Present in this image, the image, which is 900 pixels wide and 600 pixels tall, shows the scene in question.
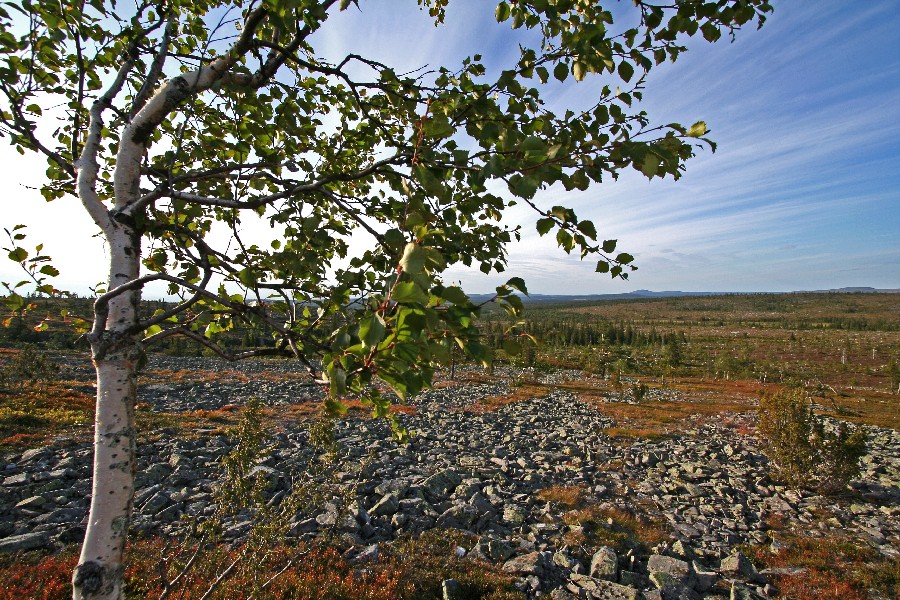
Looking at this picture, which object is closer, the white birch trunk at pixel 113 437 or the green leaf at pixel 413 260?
the green leaf at pixel 413 260

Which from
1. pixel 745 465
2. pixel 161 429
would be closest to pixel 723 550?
pixel 745 465

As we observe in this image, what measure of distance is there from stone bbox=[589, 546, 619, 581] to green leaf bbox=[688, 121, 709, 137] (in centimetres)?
945

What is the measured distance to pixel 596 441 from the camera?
20.8 m

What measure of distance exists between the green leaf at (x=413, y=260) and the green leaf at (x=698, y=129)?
1.29 m

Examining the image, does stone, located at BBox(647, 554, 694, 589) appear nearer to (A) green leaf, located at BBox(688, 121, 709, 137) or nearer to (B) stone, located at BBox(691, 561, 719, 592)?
(B) stone, located at BBox(691, 561, 719, 592)

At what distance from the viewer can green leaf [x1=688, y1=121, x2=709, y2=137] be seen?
1.61 metres

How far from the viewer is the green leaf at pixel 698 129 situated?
161 centimetres

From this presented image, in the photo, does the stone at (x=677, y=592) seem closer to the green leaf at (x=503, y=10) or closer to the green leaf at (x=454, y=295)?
the green leaf at (x=454, y=295)

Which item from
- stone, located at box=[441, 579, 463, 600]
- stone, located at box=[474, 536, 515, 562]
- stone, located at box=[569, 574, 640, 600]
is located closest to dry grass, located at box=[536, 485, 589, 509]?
stone, located at box=[474, 536, 515, 562]

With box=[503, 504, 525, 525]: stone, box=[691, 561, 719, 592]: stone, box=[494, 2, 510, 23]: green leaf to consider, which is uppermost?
box=[494, 2, 510, 23]: green leaf

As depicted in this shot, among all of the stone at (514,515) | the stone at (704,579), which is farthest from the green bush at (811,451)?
the stone at (514,515)

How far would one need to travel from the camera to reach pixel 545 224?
207 centimetres

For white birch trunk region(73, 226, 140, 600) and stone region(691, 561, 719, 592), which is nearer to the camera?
white birch trunk region(73, 226, 140, 600)

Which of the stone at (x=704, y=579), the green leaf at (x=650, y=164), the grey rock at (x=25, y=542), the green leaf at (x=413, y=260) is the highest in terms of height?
the green leaf at (x=650, y=164)
